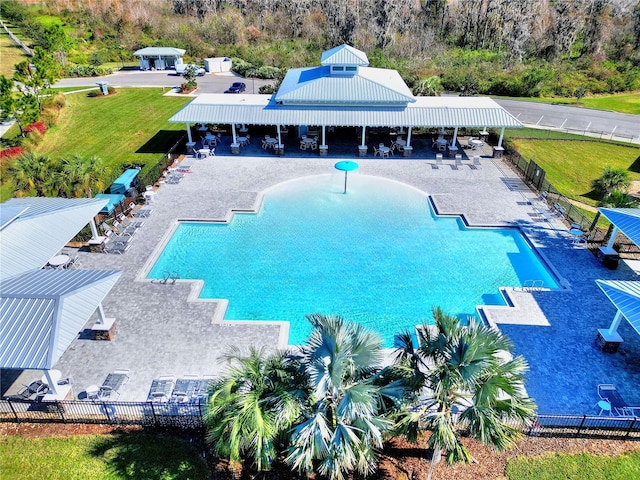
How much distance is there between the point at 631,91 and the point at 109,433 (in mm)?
63628

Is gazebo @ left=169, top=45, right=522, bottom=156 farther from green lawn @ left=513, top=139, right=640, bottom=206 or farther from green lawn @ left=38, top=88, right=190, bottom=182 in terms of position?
green lawn @ left=38, top=88, right=190, bottom=182

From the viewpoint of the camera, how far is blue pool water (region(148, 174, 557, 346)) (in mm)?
18828

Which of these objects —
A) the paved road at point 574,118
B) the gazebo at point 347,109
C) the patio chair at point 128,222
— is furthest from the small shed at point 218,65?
the patio chair at point 128,222

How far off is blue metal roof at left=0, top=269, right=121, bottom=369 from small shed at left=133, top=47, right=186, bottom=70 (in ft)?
168

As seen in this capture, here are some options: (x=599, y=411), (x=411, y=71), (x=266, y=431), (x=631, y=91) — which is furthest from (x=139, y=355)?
(x=631, y=91)

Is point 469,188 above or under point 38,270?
under

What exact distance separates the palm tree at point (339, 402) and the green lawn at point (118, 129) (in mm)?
25341

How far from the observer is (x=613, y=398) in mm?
14352

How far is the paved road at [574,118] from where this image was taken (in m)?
40.6

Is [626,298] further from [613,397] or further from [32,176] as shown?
[32,176]

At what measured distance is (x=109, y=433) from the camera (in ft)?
43.7

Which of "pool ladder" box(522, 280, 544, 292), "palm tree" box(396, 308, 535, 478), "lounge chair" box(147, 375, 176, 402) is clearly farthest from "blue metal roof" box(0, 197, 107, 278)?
"pool ladder" box(522, 280, 544, 292)

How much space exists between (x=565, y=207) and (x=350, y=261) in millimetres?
13972

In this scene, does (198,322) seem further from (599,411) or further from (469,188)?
(469,188)
